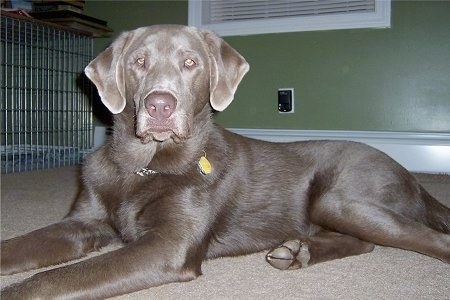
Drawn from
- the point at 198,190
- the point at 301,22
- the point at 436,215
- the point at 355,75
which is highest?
the point at 301,22

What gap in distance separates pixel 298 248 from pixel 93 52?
13.4 ft

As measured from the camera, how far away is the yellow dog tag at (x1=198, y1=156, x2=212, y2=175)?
1928 mm

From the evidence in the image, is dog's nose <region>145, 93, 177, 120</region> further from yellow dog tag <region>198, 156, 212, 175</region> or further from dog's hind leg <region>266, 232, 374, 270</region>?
dog's hind leg <region>266, 232, 374, 270</region>

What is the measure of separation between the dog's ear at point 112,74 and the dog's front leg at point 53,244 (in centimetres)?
50

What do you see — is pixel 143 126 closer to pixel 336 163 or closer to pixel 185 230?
pixel 185 230

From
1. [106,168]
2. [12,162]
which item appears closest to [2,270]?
[106,168]

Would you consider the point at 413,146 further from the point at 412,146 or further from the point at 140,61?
the point at 140,61

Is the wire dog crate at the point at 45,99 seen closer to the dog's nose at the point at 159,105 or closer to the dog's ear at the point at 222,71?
the dog's ear at the point at 222,71

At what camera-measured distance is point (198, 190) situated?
1.83 m

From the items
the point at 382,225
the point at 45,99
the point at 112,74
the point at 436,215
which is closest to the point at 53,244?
the point at 112,74

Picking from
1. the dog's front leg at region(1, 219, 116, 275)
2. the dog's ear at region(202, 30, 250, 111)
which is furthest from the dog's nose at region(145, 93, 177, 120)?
the dog's front leg at region(1, 219, 116, 275)

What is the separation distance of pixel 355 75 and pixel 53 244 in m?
3.40

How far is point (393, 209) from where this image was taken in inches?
78.2

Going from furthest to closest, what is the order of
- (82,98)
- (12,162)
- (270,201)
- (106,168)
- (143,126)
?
(82,98)
(12,162)
(270,201)
(106,168)
(143,126)
